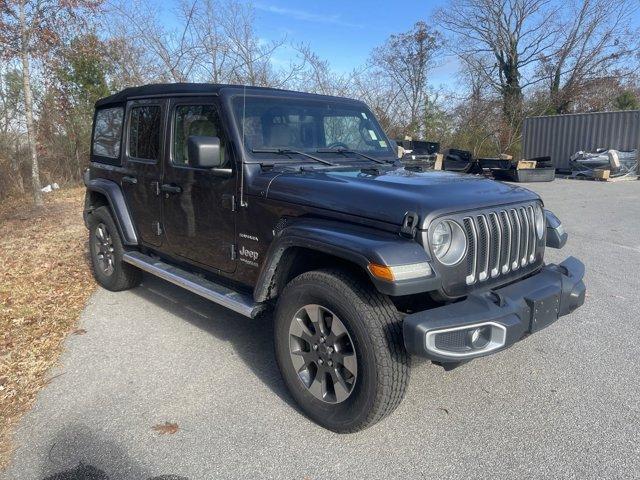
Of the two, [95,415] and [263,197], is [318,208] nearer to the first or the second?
[263,197]

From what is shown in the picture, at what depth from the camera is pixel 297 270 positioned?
10.2 ft

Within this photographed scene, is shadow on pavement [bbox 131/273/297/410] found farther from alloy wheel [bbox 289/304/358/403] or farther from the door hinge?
the door hinge

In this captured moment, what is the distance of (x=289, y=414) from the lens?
300cm

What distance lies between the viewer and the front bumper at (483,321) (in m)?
2.38

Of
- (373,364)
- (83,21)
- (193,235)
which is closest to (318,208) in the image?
(373,364)

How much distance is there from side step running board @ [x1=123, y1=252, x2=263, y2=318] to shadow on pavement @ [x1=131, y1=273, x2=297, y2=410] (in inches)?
20.4

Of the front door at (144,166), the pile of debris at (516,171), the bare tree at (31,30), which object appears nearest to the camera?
the front door at (144,166)

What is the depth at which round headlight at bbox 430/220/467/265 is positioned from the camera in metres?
2.59

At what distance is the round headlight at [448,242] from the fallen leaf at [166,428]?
1.79 meters

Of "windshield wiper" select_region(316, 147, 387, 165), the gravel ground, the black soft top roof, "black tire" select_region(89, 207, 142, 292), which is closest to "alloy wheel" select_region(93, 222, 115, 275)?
"black tire" select_region(89, 207, 142, 292)

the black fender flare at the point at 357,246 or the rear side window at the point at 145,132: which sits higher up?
the rear side window at the point at 145,132

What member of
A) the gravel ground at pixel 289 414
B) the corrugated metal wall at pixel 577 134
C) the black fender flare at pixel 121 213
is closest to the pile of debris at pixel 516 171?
the corrugated metal wall at pixel 577 134

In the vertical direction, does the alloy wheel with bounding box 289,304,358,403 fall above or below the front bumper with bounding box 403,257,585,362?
below

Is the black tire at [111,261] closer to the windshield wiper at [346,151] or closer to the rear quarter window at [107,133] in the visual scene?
the rear quarter window at [107,133]
